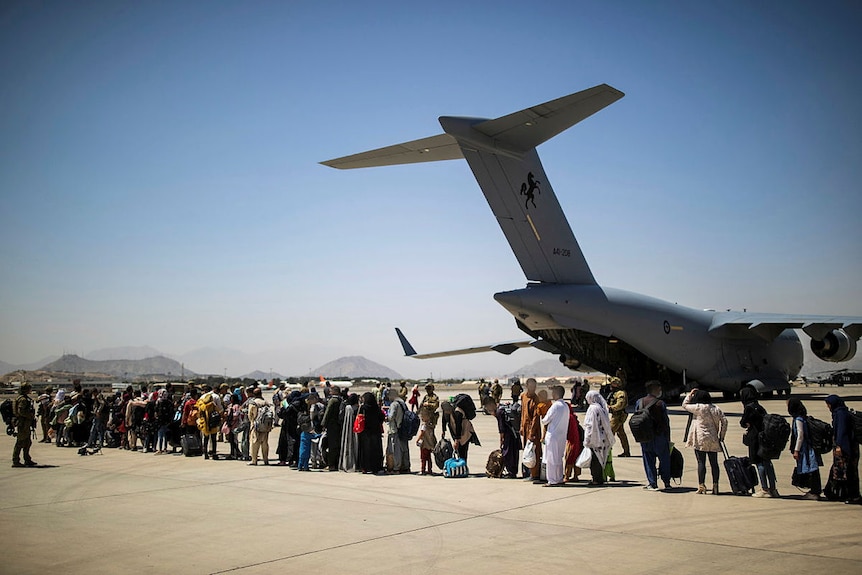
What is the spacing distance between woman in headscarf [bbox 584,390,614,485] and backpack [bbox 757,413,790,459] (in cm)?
199

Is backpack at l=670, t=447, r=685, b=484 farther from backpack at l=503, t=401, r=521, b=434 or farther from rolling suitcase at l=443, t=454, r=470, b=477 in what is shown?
rolling suitcase at l=443, t=454, r=470, b=477

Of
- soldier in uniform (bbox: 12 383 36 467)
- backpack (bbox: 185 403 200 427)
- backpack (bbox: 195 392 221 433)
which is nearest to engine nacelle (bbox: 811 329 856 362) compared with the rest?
backpack (bbox: 195 392 221 433)

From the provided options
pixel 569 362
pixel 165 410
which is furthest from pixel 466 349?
pixel 165 410

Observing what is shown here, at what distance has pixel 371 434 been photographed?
11.8m

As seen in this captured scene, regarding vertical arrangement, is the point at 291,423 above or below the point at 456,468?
above

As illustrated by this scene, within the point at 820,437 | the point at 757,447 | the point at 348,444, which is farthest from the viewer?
the point at 348,444

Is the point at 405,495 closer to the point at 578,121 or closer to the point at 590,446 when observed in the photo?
the point at 590,446

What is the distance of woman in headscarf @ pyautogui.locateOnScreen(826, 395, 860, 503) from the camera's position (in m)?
7.84

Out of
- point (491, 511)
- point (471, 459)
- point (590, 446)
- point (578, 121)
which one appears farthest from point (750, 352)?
point (491, 511)

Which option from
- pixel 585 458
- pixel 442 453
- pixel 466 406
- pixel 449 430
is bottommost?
pixel 442 453

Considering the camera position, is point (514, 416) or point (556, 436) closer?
point (556, 436)

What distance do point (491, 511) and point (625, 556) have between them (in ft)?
7.95

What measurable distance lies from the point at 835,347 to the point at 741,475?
830 inches

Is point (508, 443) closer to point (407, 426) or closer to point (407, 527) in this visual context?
point (407, 426)
